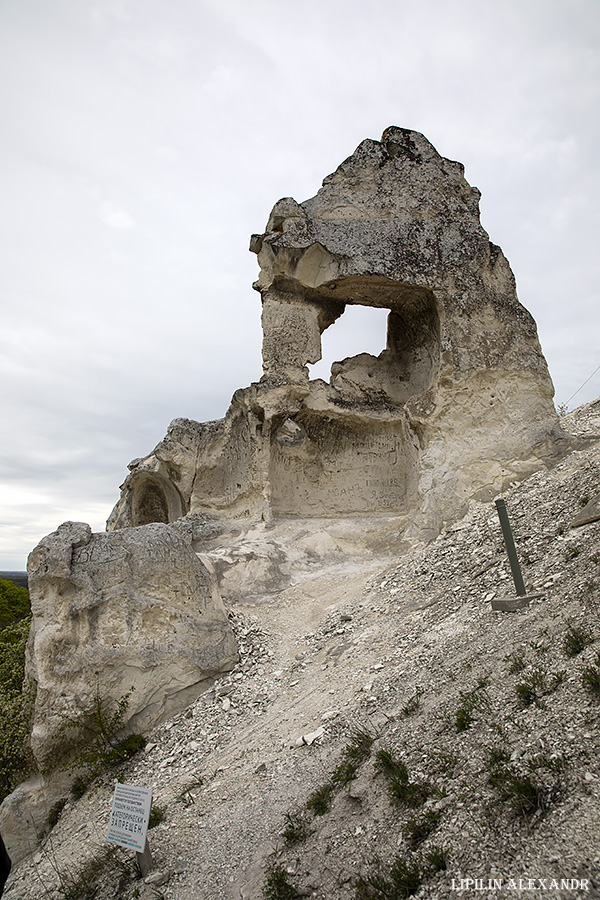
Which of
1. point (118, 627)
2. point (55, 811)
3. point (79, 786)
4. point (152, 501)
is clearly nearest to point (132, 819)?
point (79, 786)

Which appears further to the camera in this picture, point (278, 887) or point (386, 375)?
point (386, 375)

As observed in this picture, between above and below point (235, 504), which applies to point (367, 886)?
below

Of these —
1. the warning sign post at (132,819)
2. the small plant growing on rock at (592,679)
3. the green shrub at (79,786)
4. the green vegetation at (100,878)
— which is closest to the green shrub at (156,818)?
the green vegetation at (100,878)

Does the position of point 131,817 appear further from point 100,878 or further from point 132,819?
point 100,878

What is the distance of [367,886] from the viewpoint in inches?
105

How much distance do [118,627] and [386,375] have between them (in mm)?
7936

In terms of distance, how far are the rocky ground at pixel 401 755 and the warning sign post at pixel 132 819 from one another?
28 cm

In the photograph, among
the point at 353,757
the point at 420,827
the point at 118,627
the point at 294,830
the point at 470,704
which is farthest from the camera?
the point at 118,627

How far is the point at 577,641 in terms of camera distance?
3.46 metres

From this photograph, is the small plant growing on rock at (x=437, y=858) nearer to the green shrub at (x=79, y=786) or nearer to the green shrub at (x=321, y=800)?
the green shrub at (x=321, y=800)

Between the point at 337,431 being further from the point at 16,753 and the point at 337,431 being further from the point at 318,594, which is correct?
the point at 16,753

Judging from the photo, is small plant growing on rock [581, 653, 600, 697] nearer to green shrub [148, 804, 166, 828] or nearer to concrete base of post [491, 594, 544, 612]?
concrete base of post [491, 594, 544, 612]

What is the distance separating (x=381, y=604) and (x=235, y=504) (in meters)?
4.83

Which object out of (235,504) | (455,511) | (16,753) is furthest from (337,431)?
(16,753)
